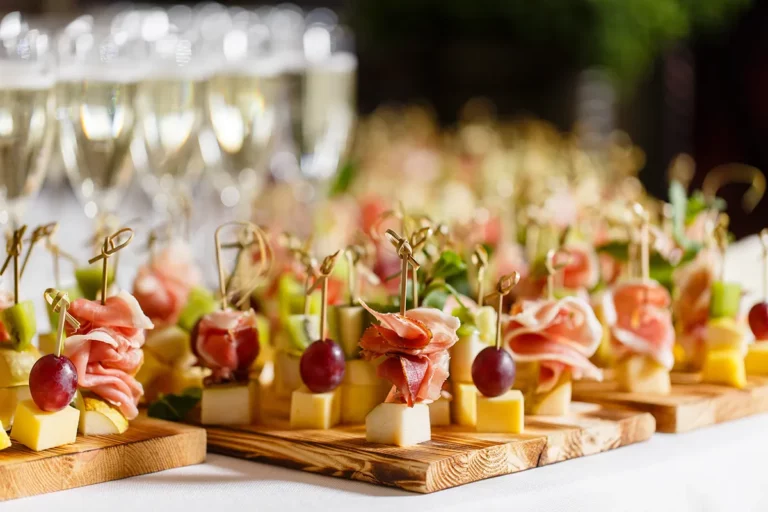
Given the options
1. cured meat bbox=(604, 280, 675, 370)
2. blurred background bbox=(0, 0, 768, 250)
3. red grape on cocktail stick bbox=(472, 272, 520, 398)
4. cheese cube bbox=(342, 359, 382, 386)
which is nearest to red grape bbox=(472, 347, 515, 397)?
red grape on cocktail stick bbox=(472, 272, 520, 398)

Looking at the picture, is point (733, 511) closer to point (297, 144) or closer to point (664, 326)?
point (664, 326)

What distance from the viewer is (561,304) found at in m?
1.06

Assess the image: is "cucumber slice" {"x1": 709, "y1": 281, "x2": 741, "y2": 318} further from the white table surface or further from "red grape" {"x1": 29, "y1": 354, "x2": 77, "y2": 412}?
"red grape" {"x1": 29, "y1": 354, "x2": 77, "y2": 412}

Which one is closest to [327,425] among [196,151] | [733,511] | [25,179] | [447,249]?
[447,249]

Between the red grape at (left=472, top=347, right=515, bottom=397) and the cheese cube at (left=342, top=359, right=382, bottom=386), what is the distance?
0.10m

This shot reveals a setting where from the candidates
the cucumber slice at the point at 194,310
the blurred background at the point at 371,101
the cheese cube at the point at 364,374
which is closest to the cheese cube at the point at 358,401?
the cheese cube at the point at 364,374

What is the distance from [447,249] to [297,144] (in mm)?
948

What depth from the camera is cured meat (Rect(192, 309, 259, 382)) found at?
1.05 meters

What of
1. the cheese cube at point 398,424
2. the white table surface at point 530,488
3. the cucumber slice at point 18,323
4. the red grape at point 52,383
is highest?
the cucumber slice at point 18,323

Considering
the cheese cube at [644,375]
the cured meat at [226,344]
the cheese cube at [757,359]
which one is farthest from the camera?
the cheese cube at [757,359]

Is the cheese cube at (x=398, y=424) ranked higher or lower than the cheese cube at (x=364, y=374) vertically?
lower

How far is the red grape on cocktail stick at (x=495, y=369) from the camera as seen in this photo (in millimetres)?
971

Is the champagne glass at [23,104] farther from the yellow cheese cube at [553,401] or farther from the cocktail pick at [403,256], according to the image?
the yellow cheese cube at [553,401]

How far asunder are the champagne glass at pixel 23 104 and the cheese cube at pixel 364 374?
0.45m
